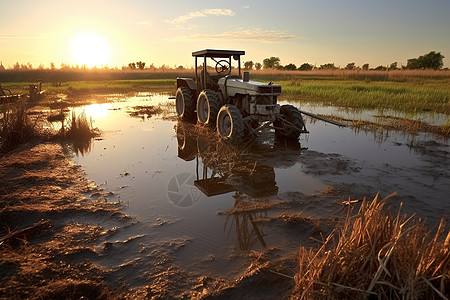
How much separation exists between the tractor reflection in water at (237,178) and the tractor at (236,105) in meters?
0.44

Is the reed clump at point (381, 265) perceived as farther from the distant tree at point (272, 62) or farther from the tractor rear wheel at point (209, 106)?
the distant tree at point (272, 62)

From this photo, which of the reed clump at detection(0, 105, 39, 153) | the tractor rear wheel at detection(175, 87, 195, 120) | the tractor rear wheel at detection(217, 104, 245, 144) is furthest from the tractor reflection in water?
the reed clump at detection(0, 105, 39, 153)

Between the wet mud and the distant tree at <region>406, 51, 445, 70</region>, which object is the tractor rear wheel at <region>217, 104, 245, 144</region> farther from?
the distant tree at <region>406, 51, 445, 70</region>

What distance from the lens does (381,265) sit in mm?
1466

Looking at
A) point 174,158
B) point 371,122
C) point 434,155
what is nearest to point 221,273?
point 174,158

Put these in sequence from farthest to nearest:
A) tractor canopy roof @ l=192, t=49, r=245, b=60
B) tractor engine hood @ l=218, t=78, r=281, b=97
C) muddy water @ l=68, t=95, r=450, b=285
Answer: tractor canopy roof @ l=192, t=49, r=245, b=60, tractor engine hood @ l=218, t=78, r=281, b=97, muddy water @ l=68, t=95, r=450, b=285

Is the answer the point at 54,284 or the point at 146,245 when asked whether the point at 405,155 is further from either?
the point at 54,284

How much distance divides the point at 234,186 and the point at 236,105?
3715mm

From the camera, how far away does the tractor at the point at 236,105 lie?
635 centimetres

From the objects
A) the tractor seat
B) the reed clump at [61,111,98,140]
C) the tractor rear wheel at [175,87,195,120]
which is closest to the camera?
the reed clump at [61,111,98,140]

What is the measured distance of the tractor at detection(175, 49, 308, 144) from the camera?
635cm

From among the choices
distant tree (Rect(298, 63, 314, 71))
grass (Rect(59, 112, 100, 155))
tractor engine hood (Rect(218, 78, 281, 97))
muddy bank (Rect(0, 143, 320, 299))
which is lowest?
muddy bank (Rect(0, 143, 320, 299))

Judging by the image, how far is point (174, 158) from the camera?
5.71 m

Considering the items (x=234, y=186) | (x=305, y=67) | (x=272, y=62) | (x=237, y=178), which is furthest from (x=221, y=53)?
(x=272, y=62)
